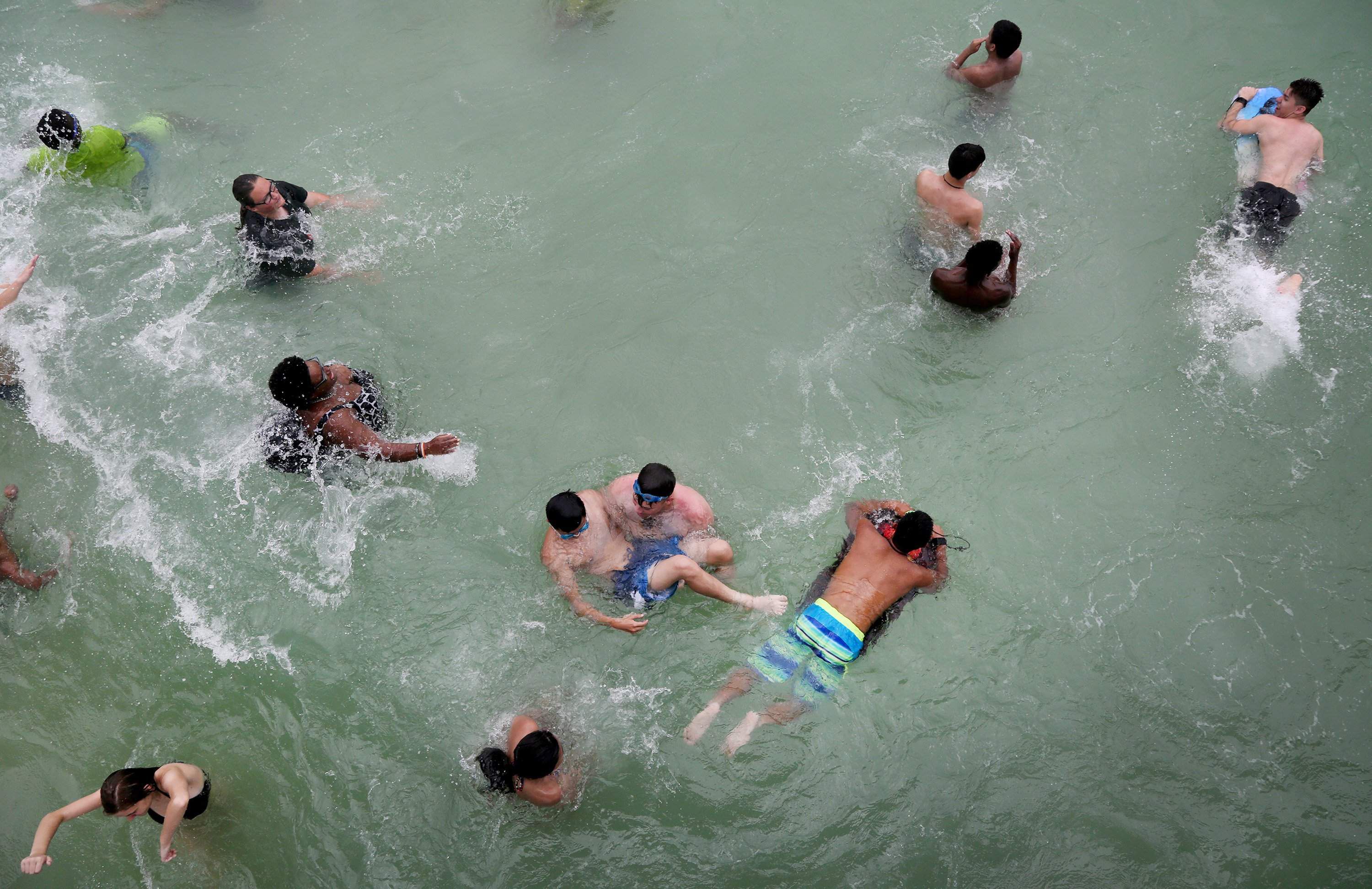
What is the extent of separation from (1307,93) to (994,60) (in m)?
2.58

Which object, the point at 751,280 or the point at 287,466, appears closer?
the point at 287,466

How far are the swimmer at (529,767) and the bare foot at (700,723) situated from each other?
774 millimetres

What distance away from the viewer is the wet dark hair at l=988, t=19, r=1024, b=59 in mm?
6950

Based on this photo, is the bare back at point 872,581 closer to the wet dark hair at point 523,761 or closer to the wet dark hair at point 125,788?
the wet dark hair at point 523,761

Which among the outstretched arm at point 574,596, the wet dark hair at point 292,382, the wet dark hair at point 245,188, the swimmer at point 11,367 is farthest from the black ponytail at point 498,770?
the swimmer at point 11,367

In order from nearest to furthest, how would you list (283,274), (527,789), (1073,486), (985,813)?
(527,789) < (985,813) < (1073,486) < (283,274)

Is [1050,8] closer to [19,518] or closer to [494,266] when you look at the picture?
[494,266]

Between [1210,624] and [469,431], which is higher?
[1210,624]

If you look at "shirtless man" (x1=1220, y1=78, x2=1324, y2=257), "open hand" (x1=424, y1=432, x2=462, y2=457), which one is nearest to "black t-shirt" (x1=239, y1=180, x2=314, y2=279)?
"open hand" (x1=424, y1=432, x2=462, y2=457)

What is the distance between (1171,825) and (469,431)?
18.4 ft

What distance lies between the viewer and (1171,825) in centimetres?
494

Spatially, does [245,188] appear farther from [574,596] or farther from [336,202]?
[574,596]

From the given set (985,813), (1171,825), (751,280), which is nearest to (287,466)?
(751,280)

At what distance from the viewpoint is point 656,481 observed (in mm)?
4828
